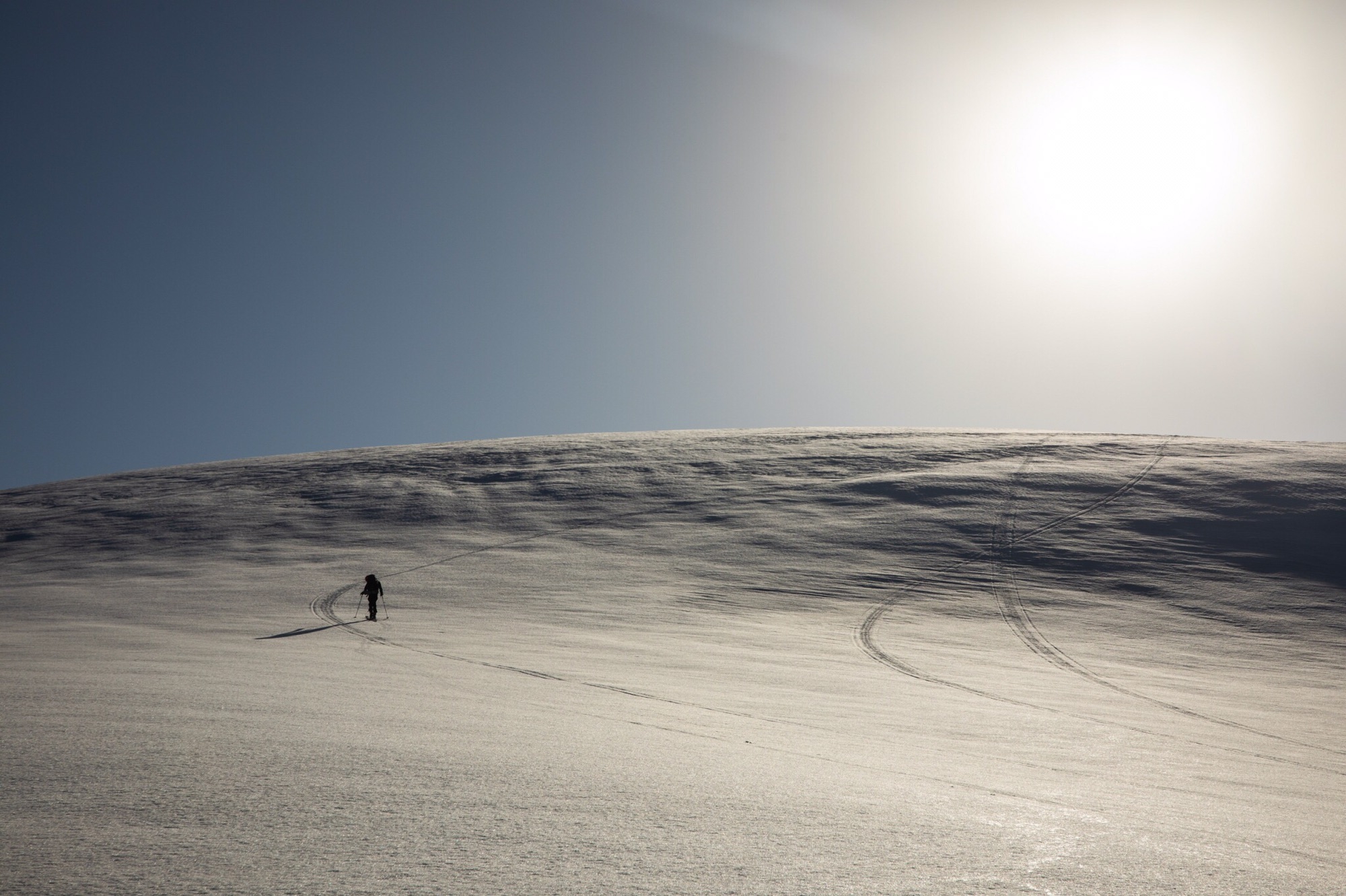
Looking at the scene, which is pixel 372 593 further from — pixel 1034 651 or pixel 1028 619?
pixel 1028 619

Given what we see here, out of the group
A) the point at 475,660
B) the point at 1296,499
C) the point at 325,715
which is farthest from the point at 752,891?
the point at 1296,499

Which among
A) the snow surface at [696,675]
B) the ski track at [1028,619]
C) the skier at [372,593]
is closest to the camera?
the snow surface at [696,675]

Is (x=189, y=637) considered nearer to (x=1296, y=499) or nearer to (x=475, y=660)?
(x=475, y=660)

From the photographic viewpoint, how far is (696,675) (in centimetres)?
1074

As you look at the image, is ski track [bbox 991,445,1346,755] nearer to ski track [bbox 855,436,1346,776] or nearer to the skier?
ski track [bbox 855,436,1346,776]

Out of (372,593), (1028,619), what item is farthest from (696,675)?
(1028,619)

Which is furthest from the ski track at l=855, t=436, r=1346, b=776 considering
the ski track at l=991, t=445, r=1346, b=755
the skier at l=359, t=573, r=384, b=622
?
the skier at l=359, t=573, r=384, b=622

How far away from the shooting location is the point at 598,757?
520 cm

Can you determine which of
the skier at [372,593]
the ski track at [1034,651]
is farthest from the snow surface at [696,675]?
the skier at [372,593]

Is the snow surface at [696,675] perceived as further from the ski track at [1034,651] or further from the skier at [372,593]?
the skier at [372,593]

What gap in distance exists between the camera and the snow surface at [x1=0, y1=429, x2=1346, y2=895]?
11.6ft

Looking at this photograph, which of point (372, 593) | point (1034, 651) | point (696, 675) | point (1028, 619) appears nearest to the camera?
point (696, 675)

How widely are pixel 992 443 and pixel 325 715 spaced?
99.7 feet

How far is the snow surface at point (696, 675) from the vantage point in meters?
3.54
